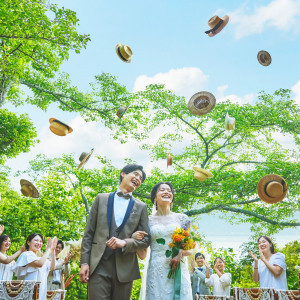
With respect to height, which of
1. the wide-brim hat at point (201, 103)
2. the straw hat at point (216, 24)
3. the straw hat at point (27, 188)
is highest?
the straw hat at point (216, 24)

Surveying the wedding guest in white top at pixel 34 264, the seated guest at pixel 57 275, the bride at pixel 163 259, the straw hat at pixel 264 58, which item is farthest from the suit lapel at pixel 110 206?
the straw hat at pixel 264 58

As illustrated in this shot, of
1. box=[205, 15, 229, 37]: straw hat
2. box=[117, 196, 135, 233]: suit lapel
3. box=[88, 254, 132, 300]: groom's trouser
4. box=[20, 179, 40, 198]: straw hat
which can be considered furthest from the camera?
box=[20, 179, 40, 198]: straw hat

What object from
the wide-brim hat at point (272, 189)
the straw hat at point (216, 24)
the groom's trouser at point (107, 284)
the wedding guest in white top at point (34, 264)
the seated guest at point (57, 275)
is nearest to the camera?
the groom's trouser at point (107, 284)

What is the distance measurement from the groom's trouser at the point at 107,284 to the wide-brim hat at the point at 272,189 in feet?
18.8

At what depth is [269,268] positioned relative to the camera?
14.4ft

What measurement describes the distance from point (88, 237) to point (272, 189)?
5837 mm

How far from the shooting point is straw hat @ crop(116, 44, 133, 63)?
23.7 feet

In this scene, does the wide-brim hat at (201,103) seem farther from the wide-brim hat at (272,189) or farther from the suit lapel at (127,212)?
the suit lapel at (127,212)

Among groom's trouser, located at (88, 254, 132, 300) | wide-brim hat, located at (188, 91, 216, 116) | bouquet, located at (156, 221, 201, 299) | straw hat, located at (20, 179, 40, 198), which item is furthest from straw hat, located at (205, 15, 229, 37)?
groom's trouser, located at (88, 254, 132, 300)

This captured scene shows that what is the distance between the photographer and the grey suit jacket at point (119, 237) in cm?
261

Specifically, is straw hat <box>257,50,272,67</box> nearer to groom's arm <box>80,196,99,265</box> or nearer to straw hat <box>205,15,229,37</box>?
straw hat <box>205,15,229,37</box>

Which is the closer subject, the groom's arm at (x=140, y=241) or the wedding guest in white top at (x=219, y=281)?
the groom's arm at (x=140, y=241)

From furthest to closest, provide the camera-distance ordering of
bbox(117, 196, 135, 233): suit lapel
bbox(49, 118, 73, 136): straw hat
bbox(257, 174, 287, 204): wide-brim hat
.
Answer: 1. bbox(257, 174, 287, 204): wide-brim hat
2. bbox(49, 118, 73, 136): straw hat
3. bbox(117, 196, 135, 233): suit lapel

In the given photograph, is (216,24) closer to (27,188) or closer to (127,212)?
(27,188)
